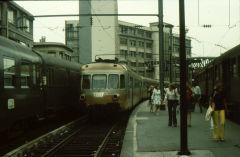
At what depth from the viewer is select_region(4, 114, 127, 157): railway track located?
1048 cm

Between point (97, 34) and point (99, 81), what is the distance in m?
64.5

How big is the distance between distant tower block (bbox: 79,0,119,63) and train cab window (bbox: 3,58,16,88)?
62514 mm

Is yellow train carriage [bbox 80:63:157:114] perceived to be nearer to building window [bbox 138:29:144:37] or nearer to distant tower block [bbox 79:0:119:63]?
distant tower block [bbox 79:0:119:63]

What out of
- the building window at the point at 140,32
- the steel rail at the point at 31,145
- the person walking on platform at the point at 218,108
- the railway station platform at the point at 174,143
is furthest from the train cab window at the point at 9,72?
the building window at the point at 140,32

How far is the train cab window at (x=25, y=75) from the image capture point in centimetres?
1259

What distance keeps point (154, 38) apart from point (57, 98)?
93.2m

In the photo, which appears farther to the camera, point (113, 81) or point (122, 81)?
point (122, 81)

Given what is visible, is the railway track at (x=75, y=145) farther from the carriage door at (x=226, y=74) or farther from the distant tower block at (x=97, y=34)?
the distant tower block at (x=97, y=34)

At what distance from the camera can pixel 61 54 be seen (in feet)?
208

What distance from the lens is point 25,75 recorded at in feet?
42.8

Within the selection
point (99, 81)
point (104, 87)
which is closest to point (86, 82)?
point (99, 81)

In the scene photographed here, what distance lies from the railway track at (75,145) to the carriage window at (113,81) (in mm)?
2596

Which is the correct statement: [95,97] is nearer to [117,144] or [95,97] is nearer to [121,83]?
[121,83]

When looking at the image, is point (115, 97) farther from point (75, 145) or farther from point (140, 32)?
point (140, 32)
